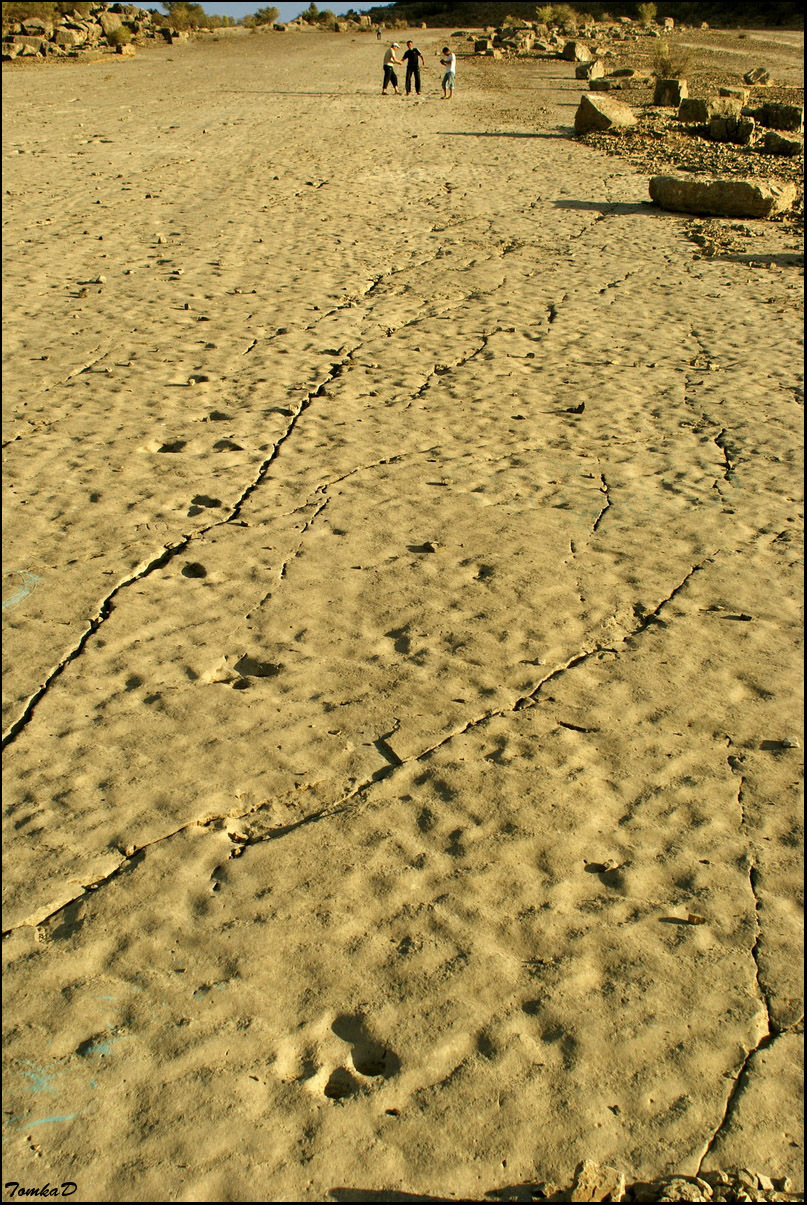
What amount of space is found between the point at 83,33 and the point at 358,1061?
29.8 metres

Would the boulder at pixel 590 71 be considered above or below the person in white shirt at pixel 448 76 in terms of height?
above

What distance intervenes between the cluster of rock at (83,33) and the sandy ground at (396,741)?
21062mm

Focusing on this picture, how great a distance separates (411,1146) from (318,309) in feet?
18.5

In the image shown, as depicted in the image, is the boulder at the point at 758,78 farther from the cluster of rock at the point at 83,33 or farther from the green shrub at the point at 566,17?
the cluster of rock at the point at 83,33

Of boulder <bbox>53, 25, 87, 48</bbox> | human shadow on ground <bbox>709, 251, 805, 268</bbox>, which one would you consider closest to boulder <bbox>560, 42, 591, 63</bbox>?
boulder <bbox>53, 25, 87, 48</bbox>

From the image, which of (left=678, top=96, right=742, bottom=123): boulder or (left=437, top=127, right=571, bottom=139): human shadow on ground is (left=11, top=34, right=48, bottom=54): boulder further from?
(left=678, top=96, right=742, bottom=123): boulder

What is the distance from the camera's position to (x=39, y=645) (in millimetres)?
3209

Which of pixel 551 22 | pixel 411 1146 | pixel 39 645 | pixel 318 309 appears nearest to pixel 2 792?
pixel 39 645

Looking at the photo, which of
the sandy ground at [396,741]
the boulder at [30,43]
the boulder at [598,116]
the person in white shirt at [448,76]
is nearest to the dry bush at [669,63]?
the person in white shirt at [448,76]

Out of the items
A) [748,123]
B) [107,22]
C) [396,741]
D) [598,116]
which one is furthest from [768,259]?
[107,22]

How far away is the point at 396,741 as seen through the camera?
2.80 metres

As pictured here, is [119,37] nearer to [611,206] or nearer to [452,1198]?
[611,206]

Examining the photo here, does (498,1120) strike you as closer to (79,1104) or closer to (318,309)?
(79,1104)

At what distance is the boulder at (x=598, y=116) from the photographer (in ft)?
44.5
